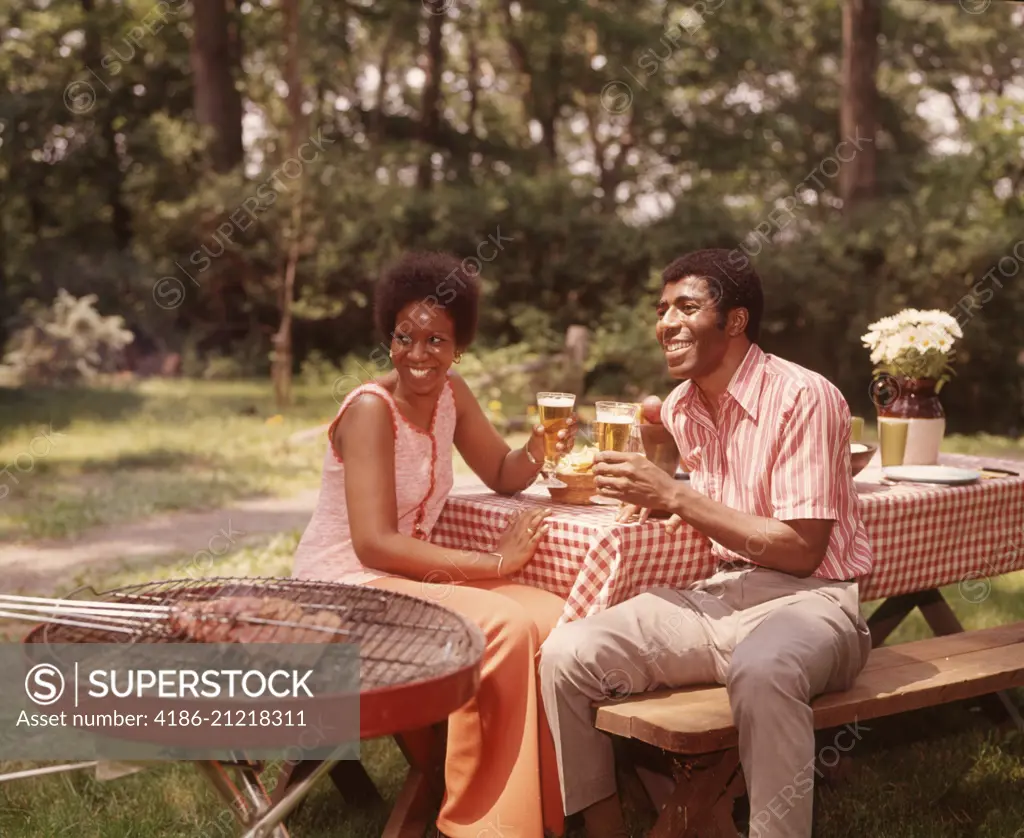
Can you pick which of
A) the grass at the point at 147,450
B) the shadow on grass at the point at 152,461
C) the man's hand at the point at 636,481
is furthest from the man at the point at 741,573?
the shadow on grass at the point at 152,461

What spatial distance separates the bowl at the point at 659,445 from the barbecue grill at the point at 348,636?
4.56 feet

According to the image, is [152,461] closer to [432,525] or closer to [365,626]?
[432,525]

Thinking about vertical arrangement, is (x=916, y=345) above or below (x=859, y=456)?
above

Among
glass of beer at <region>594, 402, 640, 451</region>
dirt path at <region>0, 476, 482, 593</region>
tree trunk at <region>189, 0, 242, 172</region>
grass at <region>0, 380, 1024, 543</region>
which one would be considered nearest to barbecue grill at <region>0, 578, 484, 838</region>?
glass of beer at <region>594, 402, 640, 451</region>

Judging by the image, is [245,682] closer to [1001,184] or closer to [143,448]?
[143,448]

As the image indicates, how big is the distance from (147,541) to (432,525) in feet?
16.1

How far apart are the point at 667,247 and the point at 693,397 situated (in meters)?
13.1

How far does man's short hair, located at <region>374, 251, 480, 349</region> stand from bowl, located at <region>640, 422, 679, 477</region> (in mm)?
653

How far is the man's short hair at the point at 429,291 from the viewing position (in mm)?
3846

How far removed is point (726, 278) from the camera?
11.5ft

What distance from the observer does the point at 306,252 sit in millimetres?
17016

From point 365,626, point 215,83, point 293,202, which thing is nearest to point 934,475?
point 365,626

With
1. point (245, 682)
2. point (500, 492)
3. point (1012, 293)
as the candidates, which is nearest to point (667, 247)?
point (1012, 293)

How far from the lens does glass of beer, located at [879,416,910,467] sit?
187 inches
